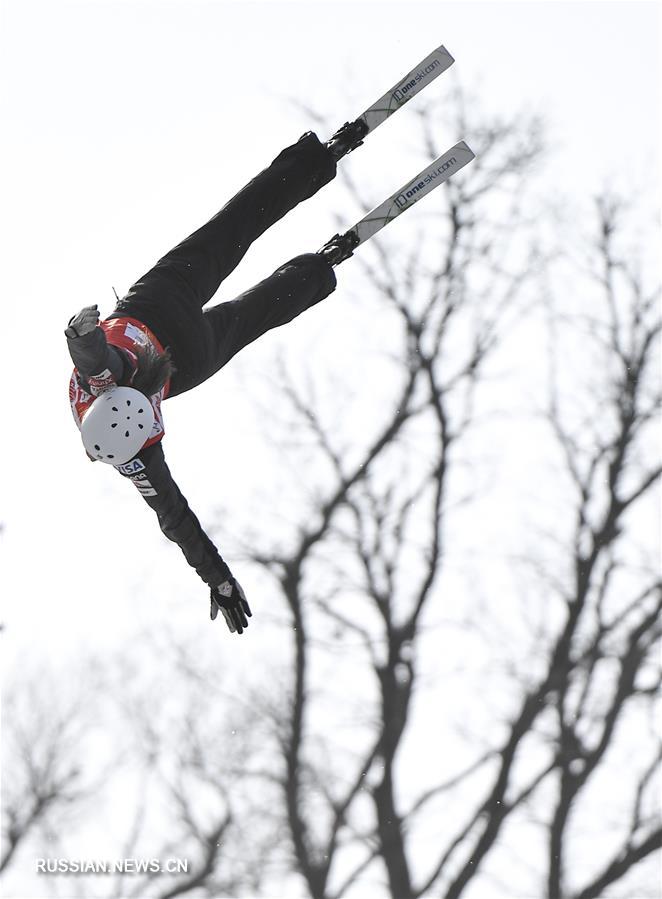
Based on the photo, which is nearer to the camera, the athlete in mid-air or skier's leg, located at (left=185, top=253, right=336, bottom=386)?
the athlete in mid-air

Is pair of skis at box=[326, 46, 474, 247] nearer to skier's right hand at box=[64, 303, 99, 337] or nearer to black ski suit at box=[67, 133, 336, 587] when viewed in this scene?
black ski suit at box=[67, 133, 336, 587]

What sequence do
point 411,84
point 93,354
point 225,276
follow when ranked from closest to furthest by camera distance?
point 93,354, point 225,276, point 411,84

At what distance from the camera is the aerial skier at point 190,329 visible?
5.12 meters

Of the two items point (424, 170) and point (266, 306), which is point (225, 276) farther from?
point (424, 170)

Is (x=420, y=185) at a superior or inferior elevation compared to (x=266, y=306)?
superior

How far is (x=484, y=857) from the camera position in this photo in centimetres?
1238

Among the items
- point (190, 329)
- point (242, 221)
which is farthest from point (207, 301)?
point (242, 221)

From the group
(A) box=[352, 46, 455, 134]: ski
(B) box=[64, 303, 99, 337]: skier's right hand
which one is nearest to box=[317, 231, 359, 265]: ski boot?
(A) box=[352, 46, 455, 134]: ski

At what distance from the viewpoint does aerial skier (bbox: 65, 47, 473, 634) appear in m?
5.12

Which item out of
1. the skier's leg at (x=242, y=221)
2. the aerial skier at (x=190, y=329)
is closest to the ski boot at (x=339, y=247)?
the aerial skier at (x=190, y=329)

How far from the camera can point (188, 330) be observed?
557 centimetres

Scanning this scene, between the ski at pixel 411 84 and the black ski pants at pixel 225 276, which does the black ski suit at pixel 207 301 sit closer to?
the black ski pants at pixel 225 276

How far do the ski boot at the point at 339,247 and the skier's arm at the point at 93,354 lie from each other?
1.82 meters

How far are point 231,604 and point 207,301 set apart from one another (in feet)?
4.56
